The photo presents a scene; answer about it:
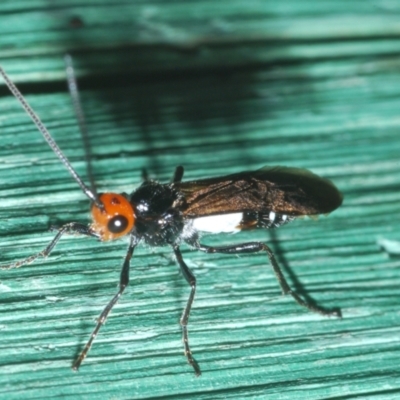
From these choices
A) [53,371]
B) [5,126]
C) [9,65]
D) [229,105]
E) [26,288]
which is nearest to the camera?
[53,371]

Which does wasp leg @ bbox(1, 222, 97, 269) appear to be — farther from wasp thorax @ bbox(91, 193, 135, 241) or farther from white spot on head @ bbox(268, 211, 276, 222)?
white spot on head @ bbox(268, 211, 276, 222)

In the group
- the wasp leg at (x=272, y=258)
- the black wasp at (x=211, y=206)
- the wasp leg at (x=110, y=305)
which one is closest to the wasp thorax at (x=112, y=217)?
the black wasp at (x=211, y=206)

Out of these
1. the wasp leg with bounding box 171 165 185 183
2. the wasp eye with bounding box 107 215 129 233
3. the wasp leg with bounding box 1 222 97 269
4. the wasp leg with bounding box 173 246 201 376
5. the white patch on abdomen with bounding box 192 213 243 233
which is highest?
the wasp leg with bounding box 171 165 185 183

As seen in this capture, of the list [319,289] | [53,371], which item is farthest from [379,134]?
[53,371]

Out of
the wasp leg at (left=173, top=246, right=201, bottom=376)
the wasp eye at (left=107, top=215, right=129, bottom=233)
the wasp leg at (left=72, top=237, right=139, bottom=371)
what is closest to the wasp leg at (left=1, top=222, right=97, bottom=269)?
the wasp eye at (left=107, top=215, right=129, bottom=233)

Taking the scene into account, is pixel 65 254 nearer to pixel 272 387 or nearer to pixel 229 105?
pixel 272 387

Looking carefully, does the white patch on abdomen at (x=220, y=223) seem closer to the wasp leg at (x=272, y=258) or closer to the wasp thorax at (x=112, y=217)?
the wasp leg at (x=272, y=258)

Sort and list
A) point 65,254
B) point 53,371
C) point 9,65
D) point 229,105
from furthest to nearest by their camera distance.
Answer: point 229,105
point 9,65
point 65,254
point 53,371
